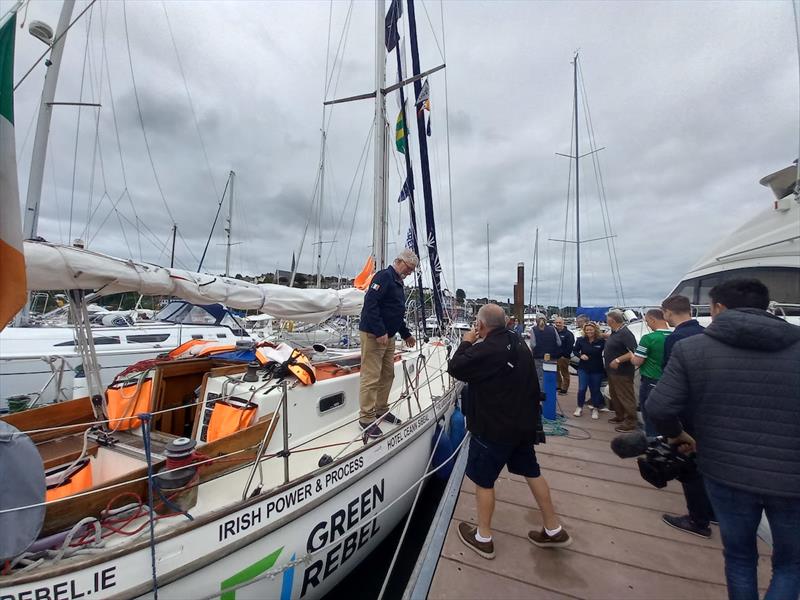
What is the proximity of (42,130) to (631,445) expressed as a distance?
1081 centimetres

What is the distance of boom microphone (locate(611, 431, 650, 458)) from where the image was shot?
6.31 ft

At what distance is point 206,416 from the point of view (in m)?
3.12

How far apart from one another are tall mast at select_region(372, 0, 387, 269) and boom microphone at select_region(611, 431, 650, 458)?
4223 mm

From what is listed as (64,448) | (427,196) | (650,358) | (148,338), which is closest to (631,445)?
(650,358)

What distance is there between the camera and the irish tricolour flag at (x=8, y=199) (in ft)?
5.00

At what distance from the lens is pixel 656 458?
6.23 ft

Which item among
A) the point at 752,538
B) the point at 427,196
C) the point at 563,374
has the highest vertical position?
the point at 427,196

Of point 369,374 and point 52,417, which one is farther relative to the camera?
point 369,374

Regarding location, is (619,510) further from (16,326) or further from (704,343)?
(16,326)

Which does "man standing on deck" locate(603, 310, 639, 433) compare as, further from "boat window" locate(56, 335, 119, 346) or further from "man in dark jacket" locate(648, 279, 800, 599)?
"boat window" locate(56, 335, 119, 346)

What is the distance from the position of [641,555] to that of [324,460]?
224 centimetres

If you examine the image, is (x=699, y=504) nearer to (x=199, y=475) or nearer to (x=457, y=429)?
(x=457, y=429)

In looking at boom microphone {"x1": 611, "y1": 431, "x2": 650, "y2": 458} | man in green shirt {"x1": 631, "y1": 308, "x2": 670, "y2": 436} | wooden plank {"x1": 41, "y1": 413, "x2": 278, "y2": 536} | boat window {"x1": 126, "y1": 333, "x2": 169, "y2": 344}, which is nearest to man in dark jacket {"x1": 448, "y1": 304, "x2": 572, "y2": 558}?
boom microphone {"x1": 611, "y1": 431, "x2": 650, "y2": 458}

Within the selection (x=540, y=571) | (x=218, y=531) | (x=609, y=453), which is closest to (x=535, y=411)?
(x=540, y=571)
